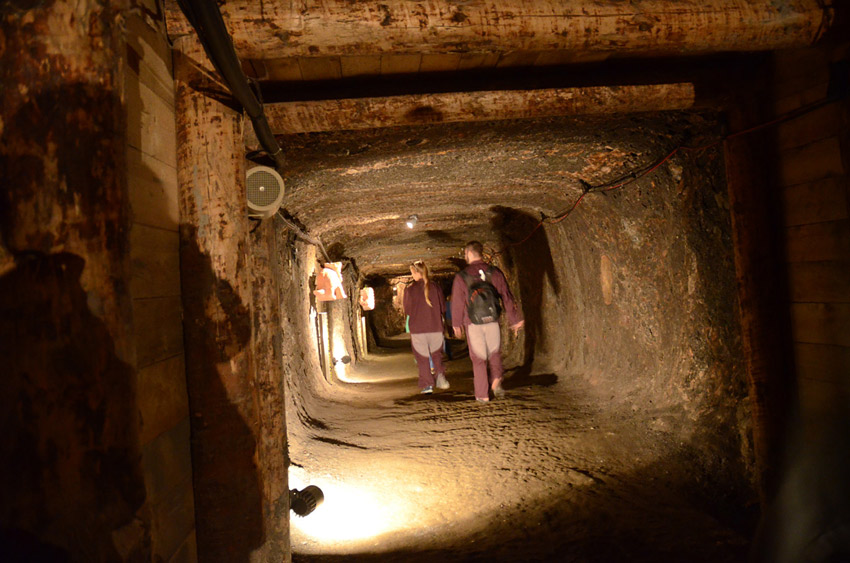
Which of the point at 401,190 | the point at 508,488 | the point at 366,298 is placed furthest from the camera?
the point at 366,298

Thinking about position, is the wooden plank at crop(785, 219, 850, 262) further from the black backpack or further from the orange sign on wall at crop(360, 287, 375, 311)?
the orange sign on wall at crop(360, 287, 375, 311)

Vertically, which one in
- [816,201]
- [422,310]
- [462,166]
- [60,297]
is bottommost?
[422,310]

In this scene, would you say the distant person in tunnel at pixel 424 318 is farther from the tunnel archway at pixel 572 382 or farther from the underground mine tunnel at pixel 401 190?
the underground mine tunnel at pixel 401 190

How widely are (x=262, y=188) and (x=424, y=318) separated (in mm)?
4627

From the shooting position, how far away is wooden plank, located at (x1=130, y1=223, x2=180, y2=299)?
1.50 meters

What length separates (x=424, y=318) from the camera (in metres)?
6.72

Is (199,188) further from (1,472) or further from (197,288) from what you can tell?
(1,472)

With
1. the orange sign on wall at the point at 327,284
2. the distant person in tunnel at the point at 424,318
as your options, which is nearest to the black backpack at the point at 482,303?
the distant person in tunnel at the point at 424,318

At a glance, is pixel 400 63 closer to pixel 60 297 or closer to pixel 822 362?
pixel 60 297

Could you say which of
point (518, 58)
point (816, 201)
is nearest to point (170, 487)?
point (518, 58)

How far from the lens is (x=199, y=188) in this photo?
1879 mm

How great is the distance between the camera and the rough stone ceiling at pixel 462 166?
10.4 ft

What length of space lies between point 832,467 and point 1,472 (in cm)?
325

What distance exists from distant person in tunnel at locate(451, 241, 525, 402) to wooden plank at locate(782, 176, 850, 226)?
316cm
